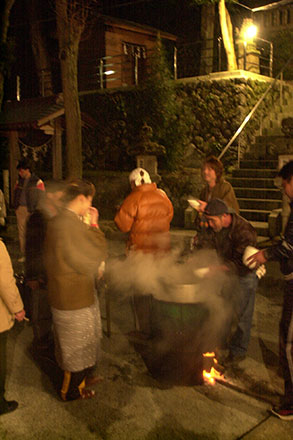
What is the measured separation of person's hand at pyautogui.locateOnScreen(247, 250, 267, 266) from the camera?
3763 millimetres

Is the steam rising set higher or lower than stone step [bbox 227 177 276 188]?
lower

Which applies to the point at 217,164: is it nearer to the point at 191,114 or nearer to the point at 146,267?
the point at 146,267

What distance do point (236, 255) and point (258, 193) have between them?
7546mm

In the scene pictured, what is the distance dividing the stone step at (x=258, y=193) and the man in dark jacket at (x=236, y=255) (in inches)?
280

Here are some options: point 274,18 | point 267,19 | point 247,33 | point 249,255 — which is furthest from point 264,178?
point 267,19

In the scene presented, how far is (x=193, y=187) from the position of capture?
42.1ft

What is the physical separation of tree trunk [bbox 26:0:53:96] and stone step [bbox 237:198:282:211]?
13643 mm

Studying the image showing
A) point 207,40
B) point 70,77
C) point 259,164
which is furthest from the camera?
point 207,40

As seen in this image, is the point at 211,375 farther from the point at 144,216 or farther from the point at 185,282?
the point at 144,216

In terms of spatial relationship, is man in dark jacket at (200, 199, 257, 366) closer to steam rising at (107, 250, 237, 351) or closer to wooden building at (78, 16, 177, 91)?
steam rising at (107, 250, 237, 351)

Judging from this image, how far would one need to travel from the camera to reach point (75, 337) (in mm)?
3752

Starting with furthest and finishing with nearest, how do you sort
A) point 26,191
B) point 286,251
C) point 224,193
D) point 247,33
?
1. point 247,33
2. point 26,191
3. point 224,193
4. point 286,251

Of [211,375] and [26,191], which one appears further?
[26,191]

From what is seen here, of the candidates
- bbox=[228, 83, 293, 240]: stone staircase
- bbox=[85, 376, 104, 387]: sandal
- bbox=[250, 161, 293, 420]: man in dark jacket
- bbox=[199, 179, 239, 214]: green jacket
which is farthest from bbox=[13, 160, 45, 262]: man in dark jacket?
bbox=[250, 161, 293, 420]: man in dark jacket
